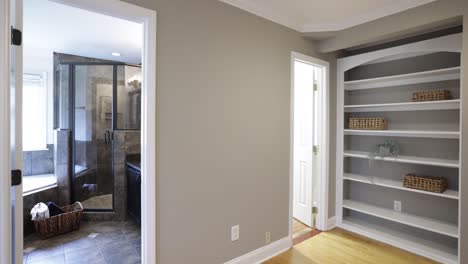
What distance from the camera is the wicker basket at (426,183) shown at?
2.42 meters

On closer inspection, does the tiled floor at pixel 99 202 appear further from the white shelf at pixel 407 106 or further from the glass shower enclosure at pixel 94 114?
the white shelf at pixel 407 106

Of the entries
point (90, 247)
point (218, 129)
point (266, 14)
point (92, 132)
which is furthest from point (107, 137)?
point (266, 14)

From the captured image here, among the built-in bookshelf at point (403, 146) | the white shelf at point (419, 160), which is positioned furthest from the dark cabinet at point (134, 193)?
the white shelf at point (419, 160)

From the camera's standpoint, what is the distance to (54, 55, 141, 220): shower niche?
3.51m

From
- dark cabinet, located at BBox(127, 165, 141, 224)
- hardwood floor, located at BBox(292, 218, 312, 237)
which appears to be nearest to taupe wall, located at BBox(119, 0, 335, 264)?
hardwood floor, located at BBox(292, 218, 312, 237)

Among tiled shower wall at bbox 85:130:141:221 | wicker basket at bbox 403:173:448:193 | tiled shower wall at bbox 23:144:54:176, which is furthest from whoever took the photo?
tiled shower wall at bbox 23:144:54:176

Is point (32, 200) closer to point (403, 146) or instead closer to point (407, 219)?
point (407, 219)

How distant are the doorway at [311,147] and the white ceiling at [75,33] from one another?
2177mm

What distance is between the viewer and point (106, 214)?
339 centimetres

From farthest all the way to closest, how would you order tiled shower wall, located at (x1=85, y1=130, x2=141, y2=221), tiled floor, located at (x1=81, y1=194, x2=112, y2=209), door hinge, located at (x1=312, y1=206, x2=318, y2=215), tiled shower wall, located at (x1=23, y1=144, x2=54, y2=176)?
1. tiled shower wall, located at (x1=23, y1=144, x2=54, y2=176)
2. tiled floor, located at (x1=81, y1=194, x2=112, y2=209)
3. tiled shower wall, located at (x1=85, y1=130, x2=141, y2=221)
4. door hinge, located at (x1=312, y1=206, x2=318, y2=215)

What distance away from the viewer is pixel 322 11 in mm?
2424

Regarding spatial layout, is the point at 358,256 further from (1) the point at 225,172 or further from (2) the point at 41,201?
(2) the point at 41,201

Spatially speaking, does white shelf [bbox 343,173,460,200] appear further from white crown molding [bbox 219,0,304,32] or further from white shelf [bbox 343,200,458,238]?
white crown molding [bbox 219,0,304,32]

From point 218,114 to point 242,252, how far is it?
1315 mm
